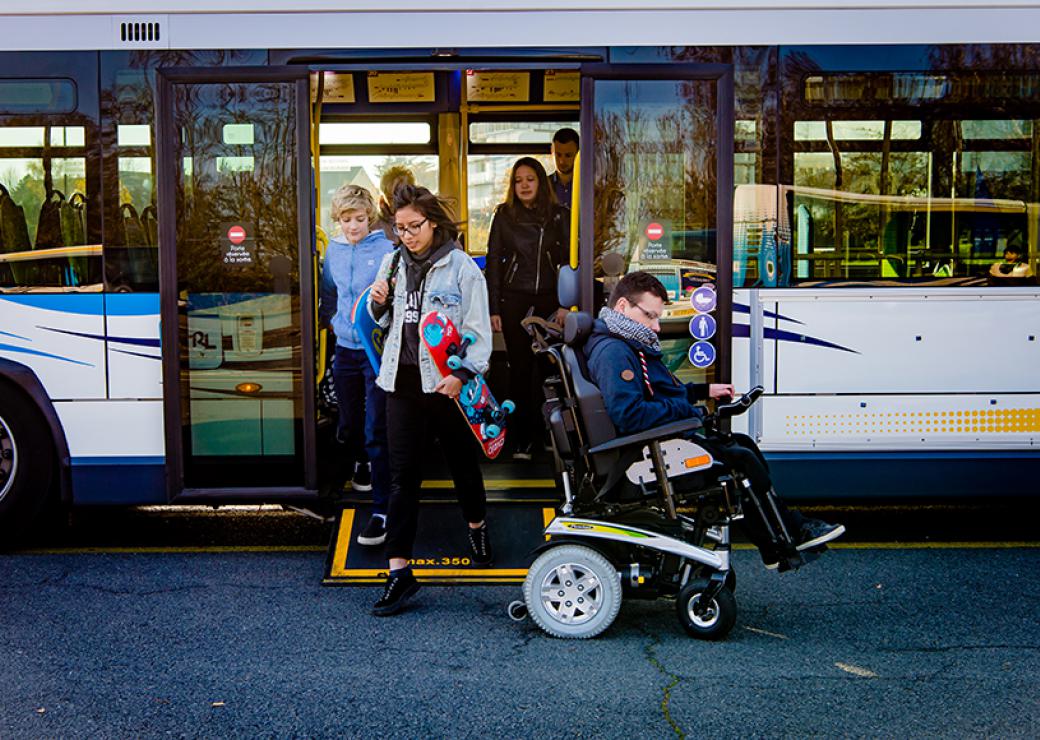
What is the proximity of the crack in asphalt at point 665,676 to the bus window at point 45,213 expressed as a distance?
3.32 metres

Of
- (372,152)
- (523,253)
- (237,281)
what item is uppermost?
(372,152)

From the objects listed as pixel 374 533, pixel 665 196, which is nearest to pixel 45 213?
pixel 374 533

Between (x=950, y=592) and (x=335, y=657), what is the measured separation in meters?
2.80

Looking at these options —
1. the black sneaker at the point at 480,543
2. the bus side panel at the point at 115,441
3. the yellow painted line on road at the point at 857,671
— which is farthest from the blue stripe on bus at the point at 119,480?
the yellow painted line on road at the point at 857,671

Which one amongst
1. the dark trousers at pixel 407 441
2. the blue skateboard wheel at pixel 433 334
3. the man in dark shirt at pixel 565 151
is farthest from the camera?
the man in dark shirt at pixel 565 151

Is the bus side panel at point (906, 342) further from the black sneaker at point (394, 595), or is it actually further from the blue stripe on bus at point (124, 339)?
the blue stripe on bus at point (124, 339)

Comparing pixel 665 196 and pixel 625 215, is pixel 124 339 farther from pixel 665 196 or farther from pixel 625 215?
pixel 665 196

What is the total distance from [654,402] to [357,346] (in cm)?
196

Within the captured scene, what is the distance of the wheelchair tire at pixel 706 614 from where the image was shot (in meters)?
4.92

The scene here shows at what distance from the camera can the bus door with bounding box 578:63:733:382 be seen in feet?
20.8

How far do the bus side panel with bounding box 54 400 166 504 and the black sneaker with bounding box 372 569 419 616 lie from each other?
5.34 ft

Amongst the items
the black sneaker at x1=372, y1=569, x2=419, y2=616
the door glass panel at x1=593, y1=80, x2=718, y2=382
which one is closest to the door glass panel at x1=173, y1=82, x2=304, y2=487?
the black sneaker at x1=372, y1=569, x2=419, y2=616

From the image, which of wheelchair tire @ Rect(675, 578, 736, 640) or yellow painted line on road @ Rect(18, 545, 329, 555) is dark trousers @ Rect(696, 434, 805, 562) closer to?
wheelchair tire @ Rect(675, 578, 736, 640)

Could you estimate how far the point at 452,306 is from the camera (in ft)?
17.6
